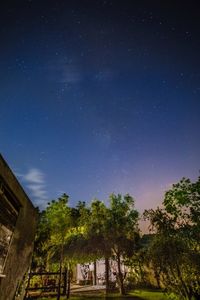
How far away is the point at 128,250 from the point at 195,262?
1031 cm

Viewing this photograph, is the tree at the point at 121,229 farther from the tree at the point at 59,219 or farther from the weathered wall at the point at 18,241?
the weathered wall at the point at 18,241

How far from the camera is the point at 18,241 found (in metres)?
6.91

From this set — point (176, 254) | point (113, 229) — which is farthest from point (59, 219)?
point (176, 254)

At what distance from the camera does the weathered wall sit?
6.04m

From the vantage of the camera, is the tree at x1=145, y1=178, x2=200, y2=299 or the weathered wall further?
the tree at x1=145, y1=178, x2=200, y2=299

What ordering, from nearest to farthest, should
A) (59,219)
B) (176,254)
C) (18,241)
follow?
(18,241) < (176,254) < (59,219)

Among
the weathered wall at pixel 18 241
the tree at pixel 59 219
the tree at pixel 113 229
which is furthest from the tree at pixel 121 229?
the weathered wall at pixel 18 241

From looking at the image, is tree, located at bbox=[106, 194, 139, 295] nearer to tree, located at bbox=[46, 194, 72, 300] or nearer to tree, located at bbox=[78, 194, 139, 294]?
tree, located at bbox=[78, 194, 139, 294]

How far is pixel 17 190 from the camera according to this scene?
21.1 feet

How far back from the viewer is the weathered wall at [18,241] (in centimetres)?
604

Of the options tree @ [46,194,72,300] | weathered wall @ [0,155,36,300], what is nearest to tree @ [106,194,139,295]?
tree @ [46,194,72,300]

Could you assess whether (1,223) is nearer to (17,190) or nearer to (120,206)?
(17,190)

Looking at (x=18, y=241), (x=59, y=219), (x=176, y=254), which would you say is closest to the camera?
(x=18, y=241)

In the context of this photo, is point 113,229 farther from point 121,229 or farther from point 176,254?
point 176,254
